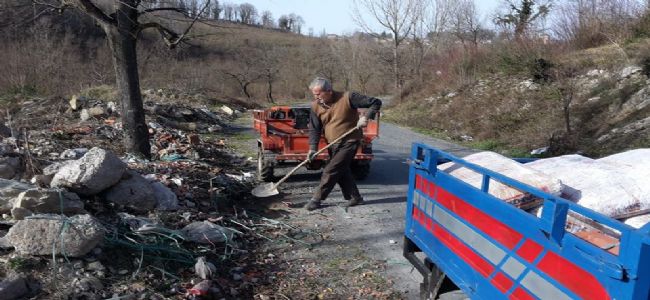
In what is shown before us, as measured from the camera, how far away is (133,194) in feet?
17.0

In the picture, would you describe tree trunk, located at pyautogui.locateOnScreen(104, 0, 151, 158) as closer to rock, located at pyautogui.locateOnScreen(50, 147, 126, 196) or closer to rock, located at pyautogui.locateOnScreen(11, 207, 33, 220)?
rock, located at pyautogui.locateOnScreen(50, 147, 126, 196)

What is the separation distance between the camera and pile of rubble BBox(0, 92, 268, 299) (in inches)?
141

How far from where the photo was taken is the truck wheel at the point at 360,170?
802cm

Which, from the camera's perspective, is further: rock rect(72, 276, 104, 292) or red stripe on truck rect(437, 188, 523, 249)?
rock rect(72, 276, 104, 292)

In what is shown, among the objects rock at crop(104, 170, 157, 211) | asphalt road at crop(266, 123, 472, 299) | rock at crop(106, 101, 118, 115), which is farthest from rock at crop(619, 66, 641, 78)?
rock at crop(106, 101, 118, 115)

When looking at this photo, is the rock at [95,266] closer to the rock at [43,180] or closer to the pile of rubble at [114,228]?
the pile of rubble at [114,228]

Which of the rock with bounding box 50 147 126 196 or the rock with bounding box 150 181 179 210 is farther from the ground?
the rock with bounding box 50 147 126 196

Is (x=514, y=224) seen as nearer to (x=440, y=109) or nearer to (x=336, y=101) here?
(x=336, y=101)

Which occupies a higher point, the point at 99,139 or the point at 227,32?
the point at 227,32

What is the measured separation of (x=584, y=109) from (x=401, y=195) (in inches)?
288

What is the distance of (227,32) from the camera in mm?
8391

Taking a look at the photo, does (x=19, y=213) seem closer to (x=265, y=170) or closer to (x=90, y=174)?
(x=90, y=174)

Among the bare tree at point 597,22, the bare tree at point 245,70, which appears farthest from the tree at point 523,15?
the bare tree at point 245,70

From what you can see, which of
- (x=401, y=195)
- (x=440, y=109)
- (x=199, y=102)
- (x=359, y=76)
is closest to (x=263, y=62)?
(x=359, y=76)
